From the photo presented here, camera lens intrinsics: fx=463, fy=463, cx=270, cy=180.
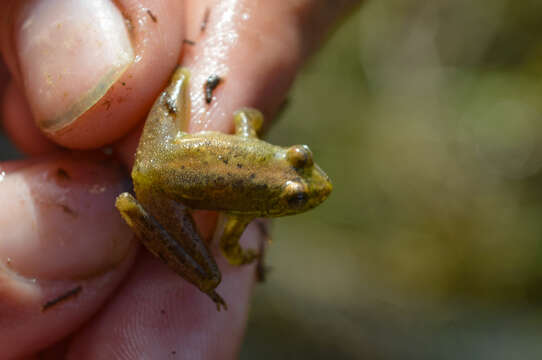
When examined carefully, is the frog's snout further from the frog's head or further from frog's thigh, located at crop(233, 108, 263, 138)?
frog's thigh, located at crop(233, 108, 263, 138)

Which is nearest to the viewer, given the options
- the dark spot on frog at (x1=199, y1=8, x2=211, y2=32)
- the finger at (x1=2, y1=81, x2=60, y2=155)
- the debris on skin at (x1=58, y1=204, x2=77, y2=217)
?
the debris on skin at (x1=58, y1=204, x2=77, y2=217)

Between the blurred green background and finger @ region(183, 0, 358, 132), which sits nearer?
finger @ region(183, 0, 358, 132)

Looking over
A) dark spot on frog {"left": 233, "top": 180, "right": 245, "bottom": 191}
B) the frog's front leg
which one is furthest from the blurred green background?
dark spot on frog {"left": 233, "top": 180, "right": 245, "bottom": 191}

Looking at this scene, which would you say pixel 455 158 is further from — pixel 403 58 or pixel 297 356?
pixel 297 356

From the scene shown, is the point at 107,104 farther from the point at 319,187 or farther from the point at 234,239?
the point at 319,187

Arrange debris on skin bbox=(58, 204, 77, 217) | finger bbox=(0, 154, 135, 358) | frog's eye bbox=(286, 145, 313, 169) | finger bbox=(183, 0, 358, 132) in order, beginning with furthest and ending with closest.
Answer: finger bbox=(183, 0, 358, 132) → frog's eye bbox=(286, 145, 313, 169) → debris on skin bbox=(58, 204, 77, 217) → finger bbox=(0, 154, 135, 358)

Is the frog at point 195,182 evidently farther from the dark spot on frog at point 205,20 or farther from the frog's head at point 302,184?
the dark spot on frog at point 205,20

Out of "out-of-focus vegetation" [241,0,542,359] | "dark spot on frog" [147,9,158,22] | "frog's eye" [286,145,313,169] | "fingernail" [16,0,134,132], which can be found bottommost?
"out-of-focus vegetation" [241,0,542,359]

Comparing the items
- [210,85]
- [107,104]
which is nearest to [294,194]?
[210,85]
